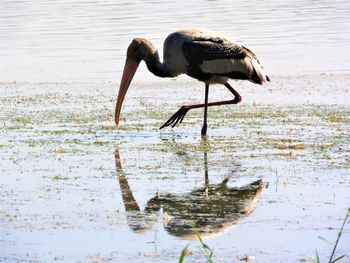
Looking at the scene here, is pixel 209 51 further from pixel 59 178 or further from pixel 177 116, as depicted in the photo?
pixel 59 178

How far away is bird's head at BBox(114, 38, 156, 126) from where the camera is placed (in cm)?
1224

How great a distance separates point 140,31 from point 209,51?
10240mm

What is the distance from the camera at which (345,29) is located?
23094 millimetres

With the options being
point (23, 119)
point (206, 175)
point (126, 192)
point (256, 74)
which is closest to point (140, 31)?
point (23, 119)

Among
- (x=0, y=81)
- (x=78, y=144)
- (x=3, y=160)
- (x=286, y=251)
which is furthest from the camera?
(x=0, y=81)

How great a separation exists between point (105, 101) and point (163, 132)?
263 cm

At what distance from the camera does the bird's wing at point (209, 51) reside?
11.8 metres

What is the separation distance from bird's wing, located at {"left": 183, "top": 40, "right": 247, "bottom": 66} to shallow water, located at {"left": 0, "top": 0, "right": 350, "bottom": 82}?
483 centimetres

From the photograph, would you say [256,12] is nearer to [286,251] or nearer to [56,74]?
[56,74]

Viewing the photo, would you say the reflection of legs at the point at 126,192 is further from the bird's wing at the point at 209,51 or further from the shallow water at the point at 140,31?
the shallow water at the point at 140,31

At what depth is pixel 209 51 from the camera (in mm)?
11867

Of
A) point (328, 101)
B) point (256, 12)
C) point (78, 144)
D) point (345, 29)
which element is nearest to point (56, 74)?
point (328, 101)

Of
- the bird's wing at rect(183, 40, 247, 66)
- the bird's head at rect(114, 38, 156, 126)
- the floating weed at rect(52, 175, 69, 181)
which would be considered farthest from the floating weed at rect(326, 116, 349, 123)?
the floating weed at rect(52, 175, 69, 181)

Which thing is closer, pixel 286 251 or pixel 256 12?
pixel 286 251
